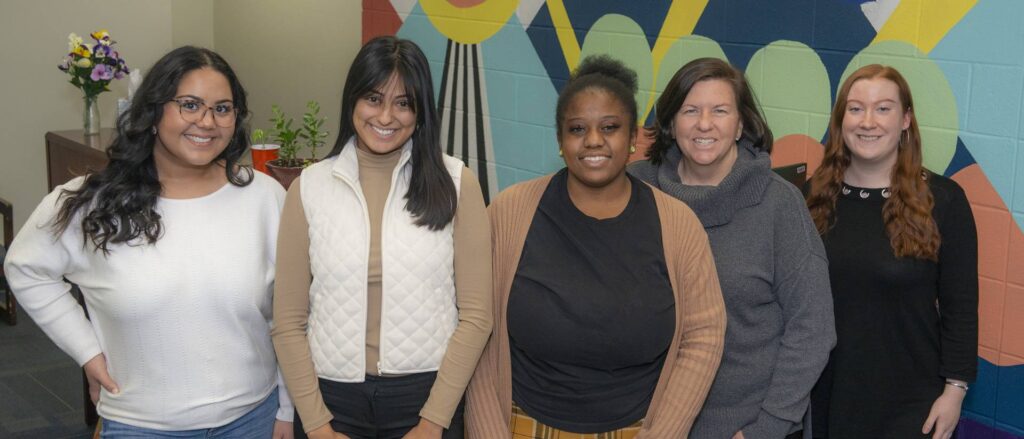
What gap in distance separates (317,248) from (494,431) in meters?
0.51

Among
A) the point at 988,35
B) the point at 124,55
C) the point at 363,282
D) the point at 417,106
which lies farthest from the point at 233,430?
the point at 124,55

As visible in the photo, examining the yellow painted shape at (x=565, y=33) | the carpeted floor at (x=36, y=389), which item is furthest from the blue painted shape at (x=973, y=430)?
the carpeted floor at (x=36, y=389)

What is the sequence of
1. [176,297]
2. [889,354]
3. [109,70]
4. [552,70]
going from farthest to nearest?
[109,70] < [552,70] < [889,354] < [176,297]

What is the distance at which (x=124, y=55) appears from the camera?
6180 mm

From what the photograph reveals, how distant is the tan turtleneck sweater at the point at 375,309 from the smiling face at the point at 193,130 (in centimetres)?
19

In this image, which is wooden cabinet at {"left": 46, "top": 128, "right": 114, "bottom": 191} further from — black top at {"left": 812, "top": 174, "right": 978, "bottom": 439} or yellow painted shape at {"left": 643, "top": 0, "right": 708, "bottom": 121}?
black top at {"left": 812, "top": 174, "right": 978, "bottom": 439}

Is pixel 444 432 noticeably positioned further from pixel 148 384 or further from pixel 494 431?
pixel 148 384

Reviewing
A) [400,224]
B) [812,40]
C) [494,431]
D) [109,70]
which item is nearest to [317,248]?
[400,224]

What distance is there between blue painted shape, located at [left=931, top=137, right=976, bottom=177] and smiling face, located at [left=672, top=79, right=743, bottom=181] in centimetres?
85

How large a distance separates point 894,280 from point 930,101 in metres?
0.70

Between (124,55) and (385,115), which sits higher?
(124,55)

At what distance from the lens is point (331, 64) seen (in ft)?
17.6

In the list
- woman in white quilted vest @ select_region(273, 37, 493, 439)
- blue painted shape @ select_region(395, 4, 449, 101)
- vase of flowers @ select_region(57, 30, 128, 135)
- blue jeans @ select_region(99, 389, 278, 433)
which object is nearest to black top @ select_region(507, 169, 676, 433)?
woman in white quilted vest @ select_region(273, 37, 493, 439)

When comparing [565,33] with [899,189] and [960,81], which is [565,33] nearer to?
[960,81]
